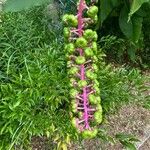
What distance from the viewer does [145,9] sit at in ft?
6.34

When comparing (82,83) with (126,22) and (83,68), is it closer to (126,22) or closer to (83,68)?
(83,68)

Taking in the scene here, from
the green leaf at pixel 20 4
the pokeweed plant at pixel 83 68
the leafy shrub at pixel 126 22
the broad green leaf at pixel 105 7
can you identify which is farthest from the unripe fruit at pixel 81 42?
the broad green leaf at pixel 105 7

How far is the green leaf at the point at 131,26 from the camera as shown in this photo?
1.88 metres

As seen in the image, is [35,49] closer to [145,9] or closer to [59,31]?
[59,31]

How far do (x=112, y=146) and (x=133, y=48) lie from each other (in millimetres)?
574

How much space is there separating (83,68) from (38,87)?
0.79 meters

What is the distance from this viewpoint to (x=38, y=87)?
5.62ft

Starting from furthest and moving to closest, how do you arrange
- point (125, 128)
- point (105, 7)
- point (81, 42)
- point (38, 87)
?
point (125, 128) < point (105, 7) < point (38, 87) < point (81, 42)

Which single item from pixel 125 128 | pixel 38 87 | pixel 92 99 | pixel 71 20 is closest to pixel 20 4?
pixel 71 20

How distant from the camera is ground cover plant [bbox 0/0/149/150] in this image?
1.66m

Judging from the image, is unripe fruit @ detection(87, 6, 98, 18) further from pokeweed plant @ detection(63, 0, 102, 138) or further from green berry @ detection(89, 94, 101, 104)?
green berry @ detection(89, 94, 101, 104)

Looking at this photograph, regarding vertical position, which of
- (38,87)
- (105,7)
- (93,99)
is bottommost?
(38,87)

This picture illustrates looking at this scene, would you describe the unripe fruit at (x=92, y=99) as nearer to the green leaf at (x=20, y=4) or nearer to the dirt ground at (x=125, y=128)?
the green leaf at (x=20, y=4)

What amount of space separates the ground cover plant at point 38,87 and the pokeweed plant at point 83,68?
63 centimetres
